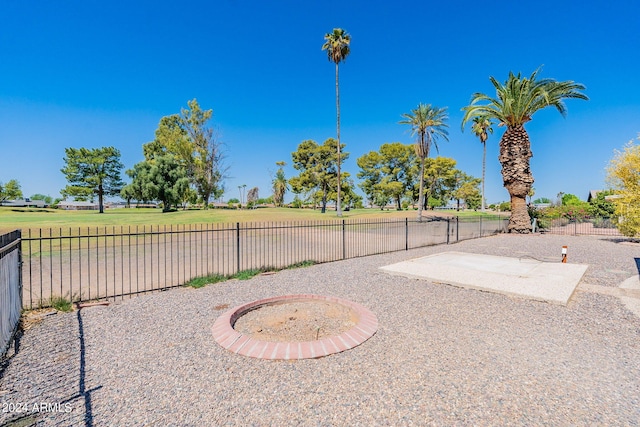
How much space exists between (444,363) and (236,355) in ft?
7.91

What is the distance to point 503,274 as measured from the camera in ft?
23.5

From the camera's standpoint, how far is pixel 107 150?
38250mm

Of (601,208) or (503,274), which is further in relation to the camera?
(601,208)

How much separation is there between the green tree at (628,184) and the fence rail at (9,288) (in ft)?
65.6

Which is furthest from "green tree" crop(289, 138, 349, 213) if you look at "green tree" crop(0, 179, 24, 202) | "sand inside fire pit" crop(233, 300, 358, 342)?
"green tree" crop(0, 179, 24, 202)

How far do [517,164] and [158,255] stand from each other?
19.9 meters

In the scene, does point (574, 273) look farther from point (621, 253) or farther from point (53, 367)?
point (53, 367)

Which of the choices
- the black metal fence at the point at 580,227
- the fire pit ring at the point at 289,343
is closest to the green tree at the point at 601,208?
the black metal fence at the point at 580,227

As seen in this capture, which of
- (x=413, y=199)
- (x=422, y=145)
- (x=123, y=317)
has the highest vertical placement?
(x=422, y=145)

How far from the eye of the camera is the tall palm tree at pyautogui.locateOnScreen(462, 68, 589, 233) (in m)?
16.5

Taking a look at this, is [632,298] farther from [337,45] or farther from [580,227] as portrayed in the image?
[337,45]

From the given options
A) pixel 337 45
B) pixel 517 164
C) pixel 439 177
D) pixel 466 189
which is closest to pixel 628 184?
pixel 517 164

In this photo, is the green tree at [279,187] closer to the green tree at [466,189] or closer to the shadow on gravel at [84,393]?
the green tree at [466,189]

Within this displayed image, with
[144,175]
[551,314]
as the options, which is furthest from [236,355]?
[144,175]
